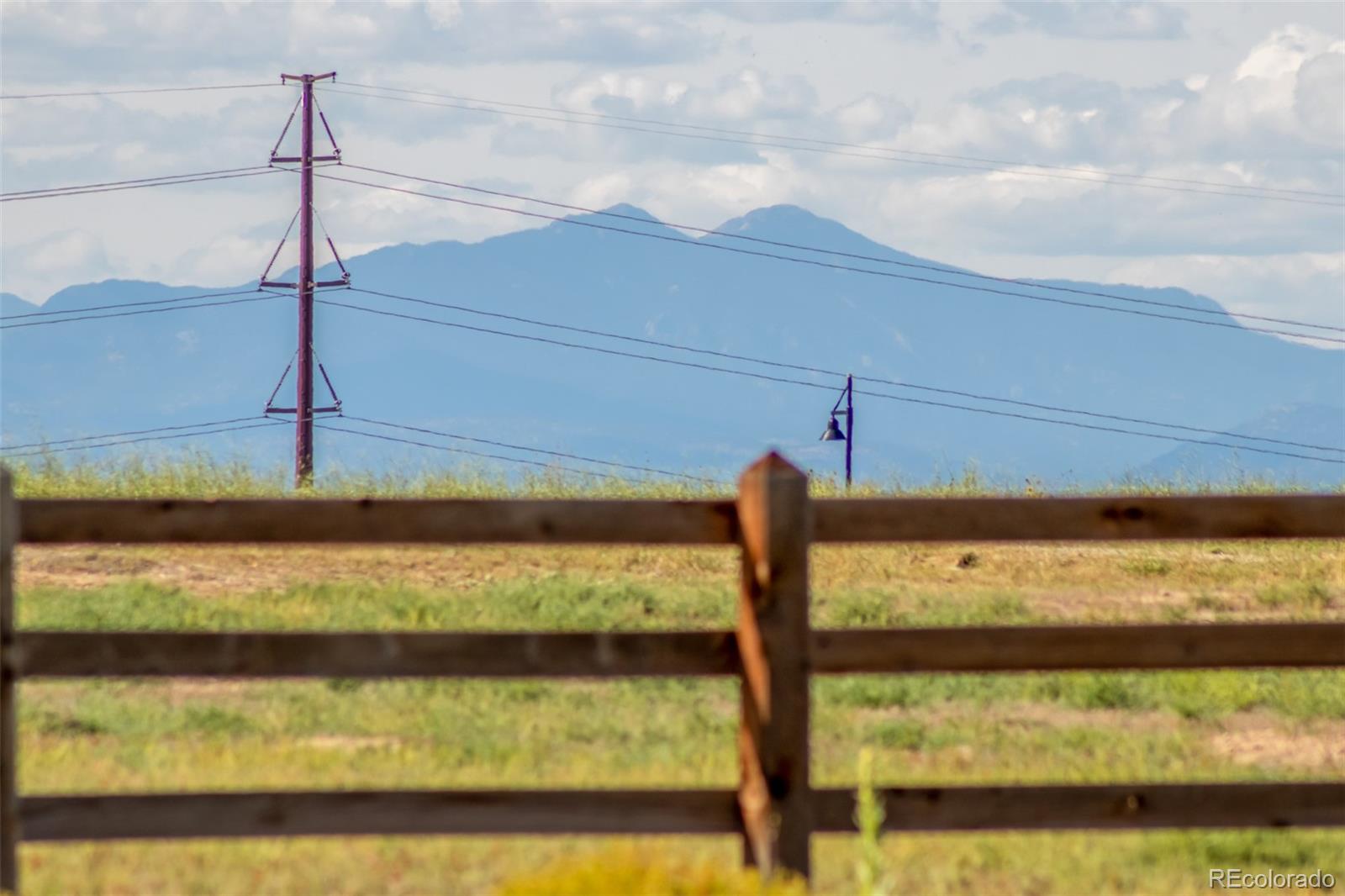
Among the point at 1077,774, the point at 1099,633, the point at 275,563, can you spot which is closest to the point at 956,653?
the point at 1099,633

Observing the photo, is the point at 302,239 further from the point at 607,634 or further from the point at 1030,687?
the point at 607,634

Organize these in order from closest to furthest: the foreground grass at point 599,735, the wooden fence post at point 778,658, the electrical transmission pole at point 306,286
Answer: the wooden fence post at point 778,658, the foreground grass at point 599,735, the electrical transmission pole at point 306,286

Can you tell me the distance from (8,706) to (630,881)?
2375 millimetres

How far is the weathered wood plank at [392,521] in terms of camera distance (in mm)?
5414

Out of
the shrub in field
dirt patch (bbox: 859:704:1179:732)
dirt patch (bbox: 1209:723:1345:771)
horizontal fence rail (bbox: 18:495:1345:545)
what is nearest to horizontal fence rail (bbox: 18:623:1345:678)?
horizontal fence rail (bbox: 18:495:1345:545)

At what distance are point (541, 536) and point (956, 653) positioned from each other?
1.54 metres

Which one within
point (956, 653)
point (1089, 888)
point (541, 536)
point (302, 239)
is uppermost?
point (302, 239)

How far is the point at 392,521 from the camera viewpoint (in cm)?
544

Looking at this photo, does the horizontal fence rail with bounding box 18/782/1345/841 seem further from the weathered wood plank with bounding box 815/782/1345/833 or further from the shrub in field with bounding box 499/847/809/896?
the shrub in field with bounding box 499/847/809/896

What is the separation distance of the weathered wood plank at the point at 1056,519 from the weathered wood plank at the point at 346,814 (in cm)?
116

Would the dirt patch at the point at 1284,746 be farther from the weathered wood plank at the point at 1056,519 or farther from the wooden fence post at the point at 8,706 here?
the wooden fence post at the point at 8,706

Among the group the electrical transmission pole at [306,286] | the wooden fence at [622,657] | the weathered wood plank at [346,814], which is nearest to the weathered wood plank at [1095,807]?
the wooden fence at [622,657]

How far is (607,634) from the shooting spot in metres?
5.40

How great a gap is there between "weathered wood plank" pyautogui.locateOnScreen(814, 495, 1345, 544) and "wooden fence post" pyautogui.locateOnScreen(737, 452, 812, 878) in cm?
23
